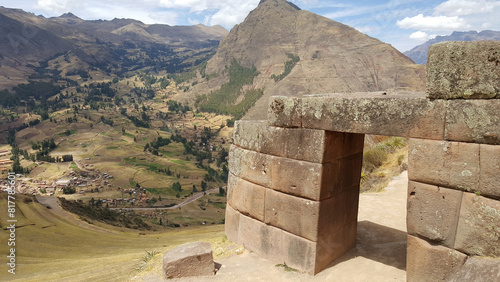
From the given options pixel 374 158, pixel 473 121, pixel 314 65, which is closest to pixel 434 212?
pixel 473 121

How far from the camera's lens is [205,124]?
160375 mm

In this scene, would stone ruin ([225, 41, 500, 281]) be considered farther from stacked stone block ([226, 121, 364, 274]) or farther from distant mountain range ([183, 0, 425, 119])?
distant mountain range ([183, 0, 425, 119])

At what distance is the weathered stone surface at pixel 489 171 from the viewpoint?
4691 millimetres

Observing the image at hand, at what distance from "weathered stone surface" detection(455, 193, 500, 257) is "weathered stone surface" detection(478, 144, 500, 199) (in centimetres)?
14

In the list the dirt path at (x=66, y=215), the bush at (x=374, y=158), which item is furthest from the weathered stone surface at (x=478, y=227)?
the dirt path at (x=66, y=215)

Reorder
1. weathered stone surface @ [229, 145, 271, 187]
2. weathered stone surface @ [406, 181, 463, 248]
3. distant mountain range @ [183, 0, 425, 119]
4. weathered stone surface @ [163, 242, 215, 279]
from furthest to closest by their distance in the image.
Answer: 1. distant mountain range @ [183, 0, 425, 119]
2. weathered stone surface @ [229, 145, 271, 187]
3. weathered stone surface @ [163, 242, 215, 279]
4. weathered stone surface @ [406, 181, 463, 248]

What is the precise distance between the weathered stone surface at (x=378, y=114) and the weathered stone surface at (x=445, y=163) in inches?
7.0

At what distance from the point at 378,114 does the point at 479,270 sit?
2.75 m

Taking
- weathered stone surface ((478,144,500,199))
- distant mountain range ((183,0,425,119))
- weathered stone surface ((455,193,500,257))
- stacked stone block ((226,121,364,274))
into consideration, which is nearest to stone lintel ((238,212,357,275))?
stacked stone block ((226,121,364,274))

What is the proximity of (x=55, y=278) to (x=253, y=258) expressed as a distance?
547 cm

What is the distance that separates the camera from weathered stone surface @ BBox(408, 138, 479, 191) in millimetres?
4914

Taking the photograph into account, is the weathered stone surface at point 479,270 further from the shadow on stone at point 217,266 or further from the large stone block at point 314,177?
the shadow on stone at point 217,266

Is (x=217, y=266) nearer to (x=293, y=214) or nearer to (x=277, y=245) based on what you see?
(x=277, y=245)

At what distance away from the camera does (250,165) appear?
7.91 m
